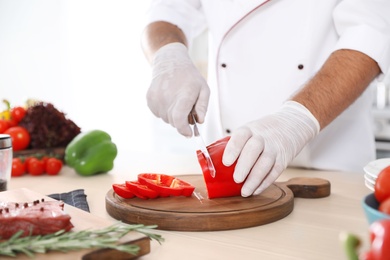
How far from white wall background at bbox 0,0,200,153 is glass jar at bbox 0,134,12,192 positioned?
7.25 feet

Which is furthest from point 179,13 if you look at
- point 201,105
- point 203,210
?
point 203,210

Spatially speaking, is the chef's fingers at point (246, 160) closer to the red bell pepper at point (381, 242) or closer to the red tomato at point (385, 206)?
the red tomato at point (385, 206)

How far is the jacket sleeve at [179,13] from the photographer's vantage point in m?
2.05

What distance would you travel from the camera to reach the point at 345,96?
5.07 feet

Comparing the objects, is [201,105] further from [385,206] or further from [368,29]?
[385,206]

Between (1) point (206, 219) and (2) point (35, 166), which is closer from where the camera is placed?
(1) point (206, 219)

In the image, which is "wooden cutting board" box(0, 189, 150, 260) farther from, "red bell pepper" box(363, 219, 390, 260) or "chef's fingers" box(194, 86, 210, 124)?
"chef's fingers" box(194, 86, 210, 124)

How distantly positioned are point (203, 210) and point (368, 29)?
790 millimetres

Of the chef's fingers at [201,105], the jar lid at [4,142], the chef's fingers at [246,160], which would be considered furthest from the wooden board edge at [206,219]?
the chef's fingers at [201,105]

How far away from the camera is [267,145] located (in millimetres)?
1279

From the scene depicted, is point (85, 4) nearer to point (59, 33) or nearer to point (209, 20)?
point (59, 33)

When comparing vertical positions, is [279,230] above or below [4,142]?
below

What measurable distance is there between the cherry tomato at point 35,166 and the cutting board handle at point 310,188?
2.39 feet

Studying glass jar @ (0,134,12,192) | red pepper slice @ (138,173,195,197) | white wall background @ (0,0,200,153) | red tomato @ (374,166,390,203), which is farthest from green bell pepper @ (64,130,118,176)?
white wall background @ (0,0,200,153)
